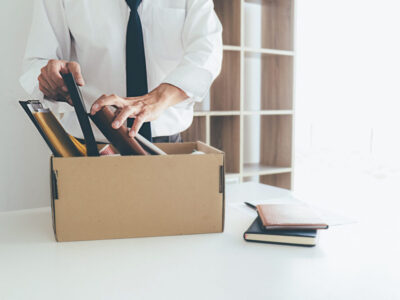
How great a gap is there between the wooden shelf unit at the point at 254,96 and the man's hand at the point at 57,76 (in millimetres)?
1410

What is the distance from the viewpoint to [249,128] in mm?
3092

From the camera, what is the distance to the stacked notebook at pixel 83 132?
2.54 feet

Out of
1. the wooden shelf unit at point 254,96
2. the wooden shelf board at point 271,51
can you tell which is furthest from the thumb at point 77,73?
the wooden shelf board at point 271,51

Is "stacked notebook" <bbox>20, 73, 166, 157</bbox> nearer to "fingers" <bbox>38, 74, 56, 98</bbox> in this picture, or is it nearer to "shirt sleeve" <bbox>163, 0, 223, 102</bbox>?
"fingers" <bbox>38, 74, 56, 98</bbox>

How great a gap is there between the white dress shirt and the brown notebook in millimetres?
632

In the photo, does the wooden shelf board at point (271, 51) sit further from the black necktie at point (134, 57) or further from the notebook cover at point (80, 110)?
the notebook cover at point (80, 110)

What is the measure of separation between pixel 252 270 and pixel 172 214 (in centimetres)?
25

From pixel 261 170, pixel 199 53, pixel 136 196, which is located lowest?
pixel 261 170

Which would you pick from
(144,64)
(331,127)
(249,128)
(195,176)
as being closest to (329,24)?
(331,127)

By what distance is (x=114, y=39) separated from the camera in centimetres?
149

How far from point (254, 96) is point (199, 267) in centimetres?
252

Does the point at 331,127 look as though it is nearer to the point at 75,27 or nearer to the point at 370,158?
the point at 370,158

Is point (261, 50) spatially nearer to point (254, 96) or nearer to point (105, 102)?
point (254, 96)

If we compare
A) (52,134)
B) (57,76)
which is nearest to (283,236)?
(52,134)
